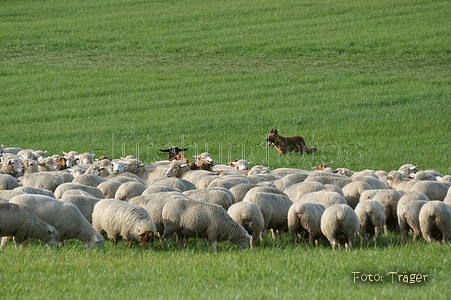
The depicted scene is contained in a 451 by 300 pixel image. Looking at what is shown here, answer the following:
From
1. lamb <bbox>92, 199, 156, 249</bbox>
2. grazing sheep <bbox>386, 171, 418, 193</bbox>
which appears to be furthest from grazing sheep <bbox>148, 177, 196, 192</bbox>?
grazing sheep <bbox>386, 171, 418, 193</bbox>

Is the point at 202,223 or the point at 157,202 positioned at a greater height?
the point at 157,202

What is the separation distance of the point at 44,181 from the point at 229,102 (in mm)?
16732

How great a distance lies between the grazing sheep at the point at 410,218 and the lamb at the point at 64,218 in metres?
4.76

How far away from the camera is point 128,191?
14078 millimetres

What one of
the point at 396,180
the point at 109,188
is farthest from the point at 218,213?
the point at 396,180

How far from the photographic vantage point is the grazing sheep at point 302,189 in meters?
14.5

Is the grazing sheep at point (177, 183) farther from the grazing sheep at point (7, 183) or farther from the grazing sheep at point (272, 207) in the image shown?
the grazing sheep at point (7, 183)

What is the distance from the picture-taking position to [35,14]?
49656 millimetres

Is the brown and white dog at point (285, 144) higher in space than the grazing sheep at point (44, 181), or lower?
lower

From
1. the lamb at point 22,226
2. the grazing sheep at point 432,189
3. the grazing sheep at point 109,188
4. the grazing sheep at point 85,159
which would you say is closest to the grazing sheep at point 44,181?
the grazing sheep at point 109,188

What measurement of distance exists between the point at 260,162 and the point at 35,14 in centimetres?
3141

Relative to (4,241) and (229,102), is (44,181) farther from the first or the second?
(229,102)

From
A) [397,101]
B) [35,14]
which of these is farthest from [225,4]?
[397,101]

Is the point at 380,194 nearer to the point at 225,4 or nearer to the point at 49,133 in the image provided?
the point at 49,133
